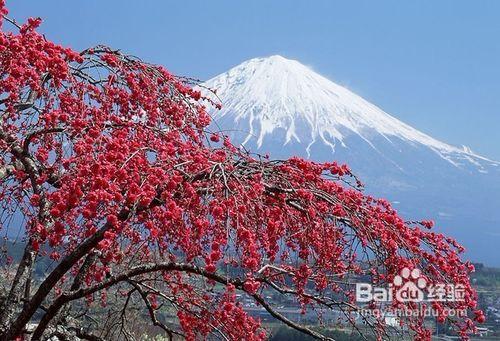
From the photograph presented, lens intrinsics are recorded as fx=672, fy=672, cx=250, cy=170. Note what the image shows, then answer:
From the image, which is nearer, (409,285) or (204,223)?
(204,223)

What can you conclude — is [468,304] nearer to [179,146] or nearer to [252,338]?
[252,338]

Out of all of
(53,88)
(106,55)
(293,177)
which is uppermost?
(106,55)

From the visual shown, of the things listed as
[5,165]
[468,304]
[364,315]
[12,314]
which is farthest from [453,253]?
[5,165]

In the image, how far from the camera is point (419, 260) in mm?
4844

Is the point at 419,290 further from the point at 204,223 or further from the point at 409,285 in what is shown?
the point at 204,223

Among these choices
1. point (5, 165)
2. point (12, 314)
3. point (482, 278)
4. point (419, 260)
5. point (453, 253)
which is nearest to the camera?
point (419, 260)

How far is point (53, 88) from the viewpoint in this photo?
6.82 m

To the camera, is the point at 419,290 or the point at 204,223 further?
the point at 419,290

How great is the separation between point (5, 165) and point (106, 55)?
5.68 feet

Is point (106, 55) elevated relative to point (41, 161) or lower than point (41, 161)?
elevated

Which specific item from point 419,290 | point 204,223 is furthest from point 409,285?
point 204,223

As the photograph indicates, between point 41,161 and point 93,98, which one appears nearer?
point 41,161

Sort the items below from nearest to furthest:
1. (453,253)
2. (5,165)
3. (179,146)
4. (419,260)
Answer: (419,260) → (453,253) → (179,146) → (5,165)

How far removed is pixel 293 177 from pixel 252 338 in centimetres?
154
